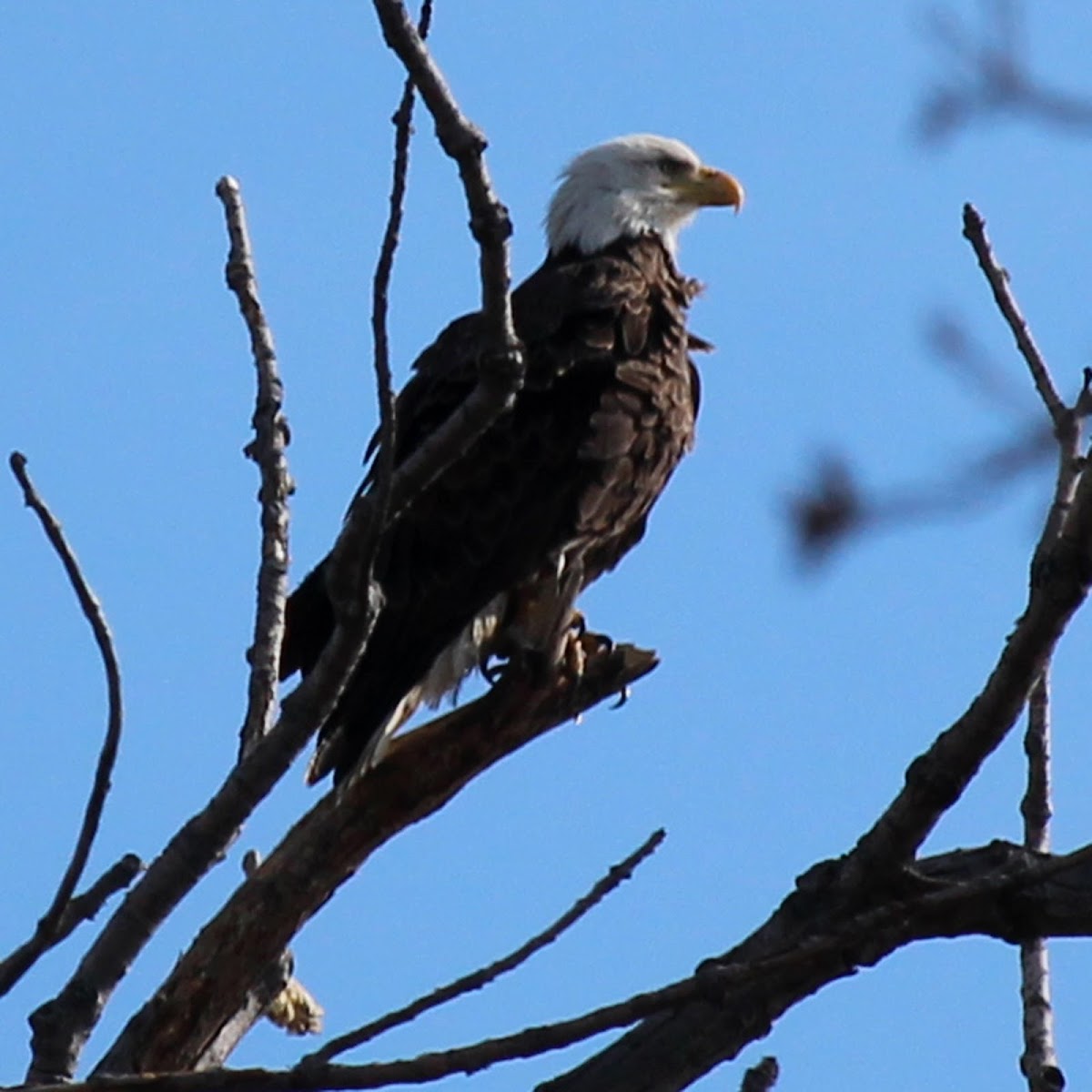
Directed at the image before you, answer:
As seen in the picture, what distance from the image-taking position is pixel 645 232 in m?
7.02

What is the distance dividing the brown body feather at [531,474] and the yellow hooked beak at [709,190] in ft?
4.04

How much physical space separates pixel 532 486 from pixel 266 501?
2.20m

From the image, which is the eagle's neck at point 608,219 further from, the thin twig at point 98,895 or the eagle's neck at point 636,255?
the thin twig at point 98,895

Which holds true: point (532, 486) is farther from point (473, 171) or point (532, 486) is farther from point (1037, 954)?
point (473, 171)

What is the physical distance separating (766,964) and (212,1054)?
1.63 metres

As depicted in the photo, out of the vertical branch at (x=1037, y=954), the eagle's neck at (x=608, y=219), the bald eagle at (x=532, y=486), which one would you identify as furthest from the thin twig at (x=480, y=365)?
the eagle's neck at (x=608, y=219)

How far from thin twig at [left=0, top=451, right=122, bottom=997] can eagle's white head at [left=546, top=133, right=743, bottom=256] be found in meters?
4.28

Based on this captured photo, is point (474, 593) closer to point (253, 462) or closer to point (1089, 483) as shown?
point (253, 462)

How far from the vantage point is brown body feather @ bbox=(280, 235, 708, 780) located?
220 inches

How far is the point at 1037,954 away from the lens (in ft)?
11.3

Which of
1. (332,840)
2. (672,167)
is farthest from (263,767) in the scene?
(672,167)

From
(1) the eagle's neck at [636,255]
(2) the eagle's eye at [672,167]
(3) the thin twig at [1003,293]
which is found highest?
(2) the eagle's eye at [672,167]

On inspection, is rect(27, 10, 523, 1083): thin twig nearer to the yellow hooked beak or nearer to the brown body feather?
the brown body feather

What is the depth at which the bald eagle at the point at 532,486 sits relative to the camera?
5570mm
